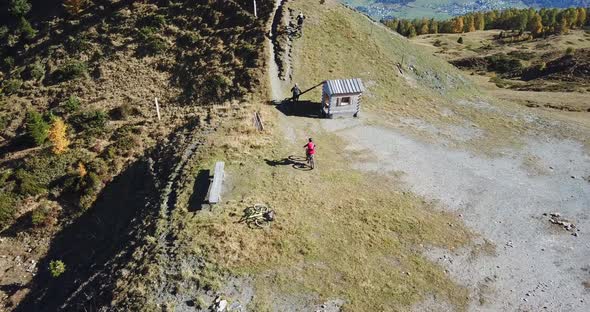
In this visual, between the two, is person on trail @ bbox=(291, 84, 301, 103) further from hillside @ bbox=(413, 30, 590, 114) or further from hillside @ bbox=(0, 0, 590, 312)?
hillside @ bbox=(413, 30, 590, 114)

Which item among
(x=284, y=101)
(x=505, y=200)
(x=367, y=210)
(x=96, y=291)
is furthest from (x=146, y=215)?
(x=505, y=200)

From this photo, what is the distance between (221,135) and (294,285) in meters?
15.0

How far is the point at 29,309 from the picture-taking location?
953 inches

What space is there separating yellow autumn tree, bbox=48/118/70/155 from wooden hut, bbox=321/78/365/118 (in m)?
23.5

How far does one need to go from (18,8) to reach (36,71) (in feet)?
53.5

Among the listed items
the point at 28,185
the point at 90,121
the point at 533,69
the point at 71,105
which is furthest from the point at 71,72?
the point at 533,69

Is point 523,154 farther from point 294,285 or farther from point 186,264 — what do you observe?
point 186,264

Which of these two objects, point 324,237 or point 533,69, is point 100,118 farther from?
point 533,69

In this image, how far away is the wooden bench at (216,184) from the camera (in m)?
22.9

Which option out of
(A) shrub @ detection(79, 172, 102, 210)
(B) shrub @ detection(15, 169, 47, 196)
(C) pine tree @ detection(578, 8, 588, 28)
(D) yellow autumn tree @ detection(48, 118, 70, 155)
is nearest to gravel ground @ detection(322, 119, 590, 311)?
(A) shrub @ detection(79, 172, 102, 210)

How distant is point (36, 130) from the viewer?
119 feet

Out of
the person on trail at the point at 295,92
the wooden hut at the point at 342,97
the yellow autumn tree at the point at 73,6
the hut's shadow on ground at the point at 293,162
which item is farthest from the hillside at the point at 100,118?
the wooden hut at the point at 342,97

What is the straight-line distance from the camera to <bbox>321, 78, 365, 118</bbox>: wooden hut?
33.8 meters

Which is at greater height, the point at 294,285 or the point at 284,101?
the point at 284,101
